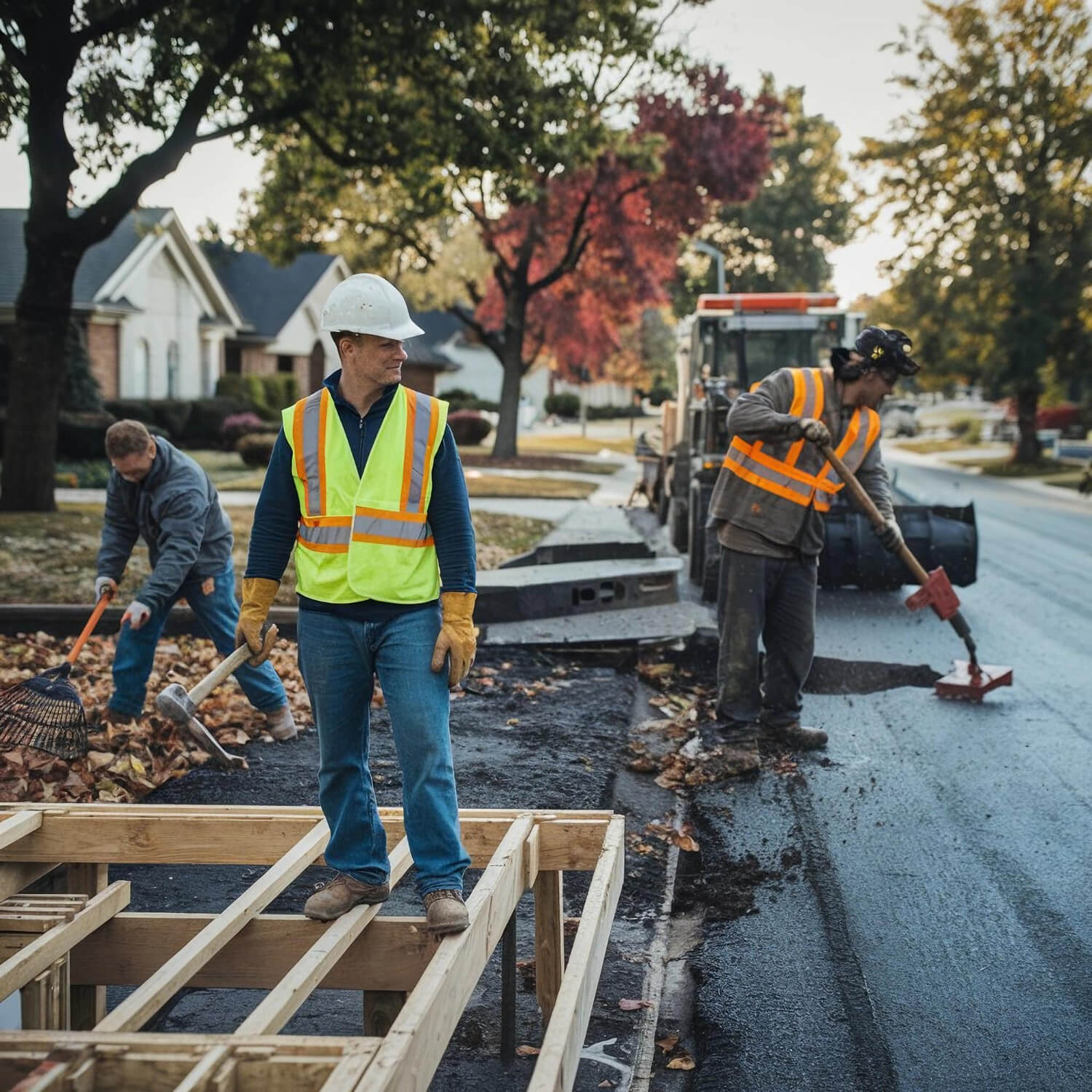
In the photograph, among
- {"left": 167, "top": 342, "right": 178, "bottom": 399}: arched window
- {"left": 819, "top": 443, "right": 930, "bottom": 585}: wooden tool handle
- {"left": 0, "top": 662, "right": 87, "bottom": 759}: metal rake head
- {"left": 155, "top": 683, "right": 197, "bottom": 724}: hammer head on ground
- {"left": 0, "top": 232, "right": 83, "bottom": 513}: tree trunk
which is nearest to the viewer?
{"left": 155, "top": 683, "right": 197, "bottom": 724}: hammer head on ground

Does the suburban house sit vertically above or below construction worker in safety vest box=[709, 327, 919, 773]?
above

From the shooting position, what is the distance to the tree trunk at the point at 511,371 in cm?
3550

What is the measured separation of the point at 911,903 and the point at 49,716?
3.89 m

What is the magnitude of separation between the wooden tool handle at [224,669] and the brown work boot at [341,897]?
843 mm

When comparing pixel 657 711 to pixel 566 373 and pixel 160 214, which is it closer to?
pixel 160 214

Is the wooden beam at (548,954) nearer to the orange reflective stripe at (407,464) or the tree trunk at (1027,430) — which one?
the orange reflective stripe at (407,464)

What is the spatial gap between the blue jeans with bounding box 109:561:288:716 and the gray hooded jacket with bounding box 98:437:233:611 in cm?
12

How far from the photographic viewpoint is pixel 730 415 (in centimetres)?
730

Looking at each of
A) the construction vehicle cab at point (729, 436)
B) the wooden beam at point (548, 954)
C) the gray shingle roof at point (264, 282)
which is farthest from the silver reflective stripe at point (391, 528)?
the gray shingle roof at point (264, 282)

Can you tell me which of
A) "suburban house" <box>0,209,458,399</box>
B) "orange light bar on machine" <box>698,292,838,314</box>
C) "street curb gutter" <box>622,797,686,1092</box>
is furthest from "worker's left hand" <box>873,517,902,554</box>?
"suburban house" <box>0,209,458,399</box>

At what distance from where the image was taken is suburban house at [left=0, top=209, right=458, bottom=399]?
33969mm

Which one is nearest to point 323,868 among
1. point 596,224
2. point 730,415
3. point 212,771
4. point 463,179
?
point 212,771

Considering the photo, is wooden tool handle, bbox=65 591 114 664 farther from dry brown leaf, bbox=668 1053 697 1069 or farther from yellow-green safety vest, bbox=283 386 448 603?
dry brown leaf, bbox=668 1053 697 1069

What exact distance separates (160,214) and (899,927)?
37501 mm
